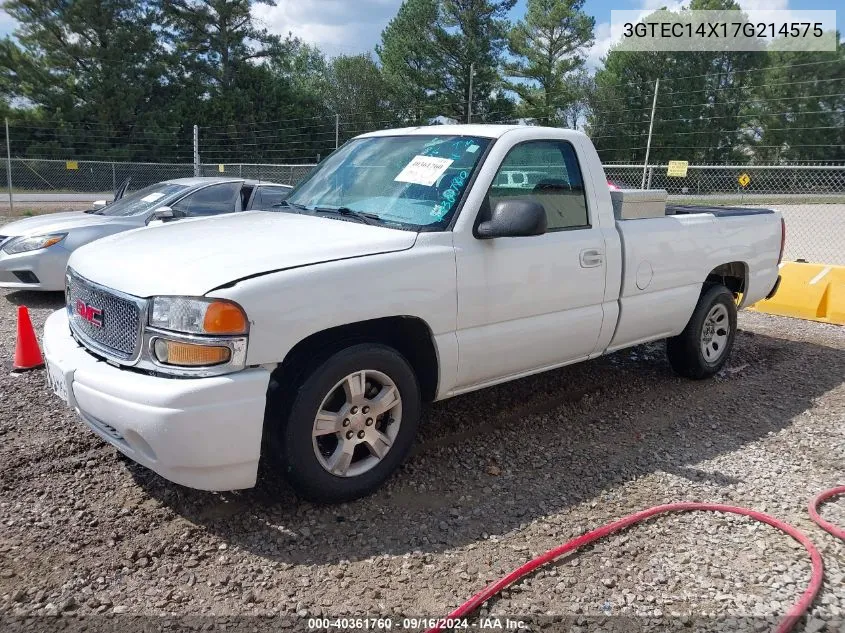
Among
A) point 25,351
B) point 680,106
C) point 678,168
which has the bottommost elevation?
point 25,351

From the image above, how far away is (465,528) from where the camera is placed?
3240 mm

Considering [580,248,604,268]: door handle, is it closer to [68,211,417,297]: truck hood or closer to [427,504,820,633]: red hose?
[68,211,417,297]: truck hood

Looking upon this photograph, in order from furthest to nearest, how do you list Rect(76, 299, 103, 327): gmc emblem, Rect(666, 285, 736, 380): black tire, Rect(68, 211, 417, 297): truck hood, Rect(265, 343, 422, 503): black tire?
Rect(666, 285, 736, 380): black tire, Rect(76, 299, 103, 327): gmc emblem, Rect(265, 343, 422, 503): black tire, Rect(68, 211, 417, 297): truck hood

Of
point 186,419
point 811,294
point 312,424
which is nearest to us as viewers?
point 186,419

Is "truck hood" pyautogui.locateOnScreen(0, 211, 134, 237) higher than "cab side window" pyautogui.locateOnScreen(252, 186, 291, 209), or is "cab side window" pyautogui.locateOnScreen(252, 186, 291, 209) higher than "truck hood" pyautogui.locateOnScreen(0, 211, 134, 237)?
"cab side window" pyautogui.locateOnScreen(252, 186, 291, 209)

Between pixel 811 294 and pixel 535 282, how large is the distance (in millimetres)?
5580

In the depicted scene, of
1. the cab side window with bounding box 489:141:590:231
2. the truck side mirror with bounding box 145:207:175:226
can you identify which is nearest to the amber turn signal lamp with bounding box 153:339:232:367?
the cab side window with bounding box 489:141:590:231

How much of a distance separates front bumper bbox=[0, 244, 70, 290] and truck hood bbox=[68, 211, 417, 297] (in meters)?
4.02

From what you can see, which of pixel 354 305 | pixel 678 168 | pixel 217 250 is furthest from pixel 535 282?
pixel 678 168

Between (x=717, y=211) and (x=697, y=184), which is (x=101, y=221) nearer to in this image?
(x=717, y=211)

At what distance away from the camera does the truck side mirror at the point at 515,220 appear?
137 inches

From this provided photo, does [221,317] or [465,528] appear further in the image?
[465,528]

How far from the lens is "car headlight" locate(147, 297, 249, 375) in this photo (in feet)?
9.25

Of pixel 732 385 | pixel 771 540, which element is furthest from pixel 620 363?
pixel 771 540
